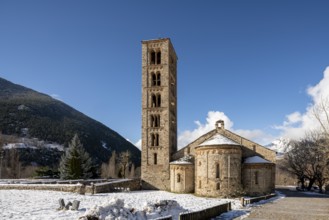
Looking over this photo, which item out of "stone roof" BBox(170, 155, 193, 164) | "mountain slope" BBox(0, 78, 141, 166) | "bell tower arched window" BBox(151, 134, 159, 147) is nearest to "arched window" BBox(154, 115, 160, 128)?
"bell tower arched window" BBox(151, 134, 159, 147)

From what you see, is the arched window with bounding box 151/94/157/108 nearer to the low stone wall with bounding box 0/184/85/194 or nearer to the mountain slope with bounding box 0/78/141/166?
the low stone wall with bounding box 0/184/85/194

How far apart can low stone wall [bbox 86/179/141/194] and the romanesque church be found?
4.35 feet

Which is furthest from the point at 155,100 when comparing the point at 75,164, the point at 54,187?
the point at 54,187

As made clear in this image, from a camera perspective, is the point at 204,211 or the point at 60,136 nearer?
the point at 204,211

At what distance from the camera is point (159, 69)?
146ft

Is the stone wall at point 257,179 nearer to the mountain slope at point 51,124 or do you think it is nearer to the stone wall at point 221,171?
the stone wall at point 221,171

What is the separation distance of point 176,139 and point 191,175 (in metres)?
9.35

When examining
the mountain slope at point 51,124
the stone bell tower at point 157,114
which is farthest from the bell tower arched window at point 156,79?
the mountain slope at point 51,124

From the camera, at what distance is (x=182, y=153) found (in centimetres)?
4284

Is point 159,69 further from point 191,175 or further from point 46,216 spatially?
point 46,216

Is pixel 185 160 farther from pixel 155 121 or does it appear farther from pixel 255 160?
pixel 255 160

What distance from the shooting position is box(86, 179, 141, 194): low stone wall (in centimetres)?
3167

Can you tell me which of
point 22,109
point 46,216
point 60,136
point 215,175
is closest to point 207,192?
point 215,175

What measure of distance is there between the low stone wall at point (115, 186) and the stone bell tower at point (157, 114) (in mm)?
1357
